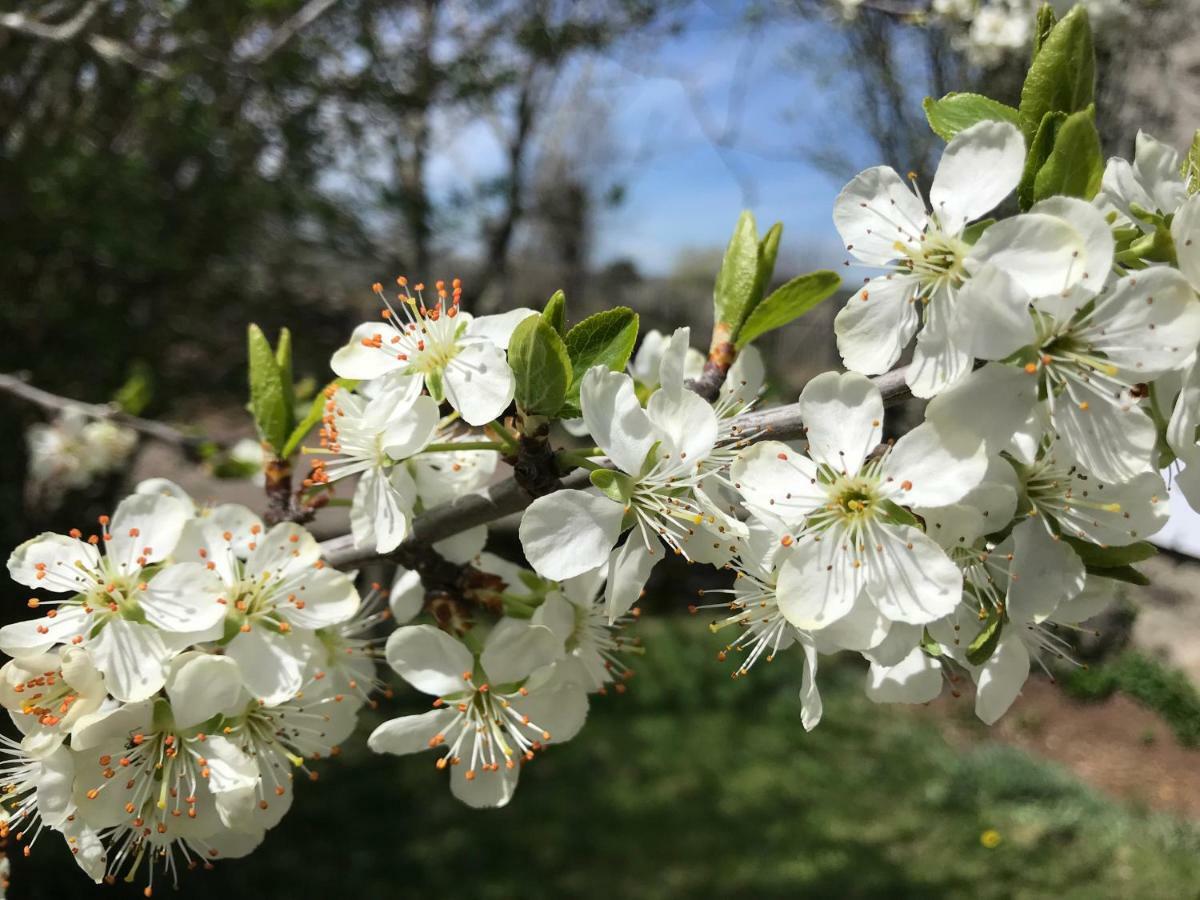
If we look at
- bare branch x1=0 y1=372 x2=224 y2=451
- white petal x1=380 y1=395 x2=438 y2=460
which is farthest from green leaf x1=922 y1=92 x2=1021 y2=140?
bare branch x1=0 y1=372 x2=224 y2=451

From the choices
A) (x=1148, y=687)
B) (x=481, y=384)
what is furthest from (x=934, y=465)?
(x=1148, y=687)

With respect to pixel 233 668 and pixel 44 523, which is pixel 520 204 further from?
pixel 233 668

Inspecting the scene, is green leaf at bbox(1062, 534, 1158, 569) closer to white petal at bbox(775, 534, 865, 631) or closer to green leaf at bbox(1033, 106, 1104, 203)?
white petal at bbox(775, 534, 865, 631)

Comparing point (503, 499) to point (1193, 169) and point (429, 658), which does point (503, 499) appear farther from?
point (1193, 169)

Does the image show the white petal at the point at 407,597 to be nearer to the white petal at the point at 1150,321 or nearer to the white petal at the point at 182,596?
the white petal at the point at 182,596

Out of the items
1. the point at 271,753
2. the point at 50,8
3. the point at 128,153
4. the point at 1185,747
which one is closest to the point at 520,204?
the point at 128,153

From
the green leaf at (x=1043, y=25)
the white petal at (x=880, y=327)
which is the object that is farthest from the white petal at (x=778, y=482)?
the green leaf at (x=1043, y=25)
